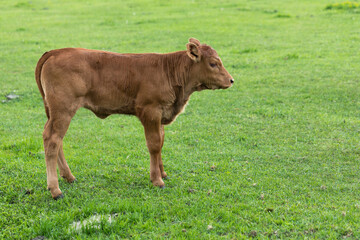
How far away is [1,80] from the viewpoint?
1362 cm

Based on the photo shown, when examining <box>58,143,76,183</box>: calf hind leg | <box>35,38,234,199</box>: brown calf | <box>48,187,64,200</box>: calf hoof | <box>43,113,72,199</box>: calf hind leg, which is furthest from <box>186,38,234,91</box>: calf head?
<box>48,187,64,200</box>: calf hoof

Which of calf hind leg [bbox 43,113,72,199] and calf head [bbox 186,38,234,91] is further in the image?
calf head [bbox 186,38,234,91]

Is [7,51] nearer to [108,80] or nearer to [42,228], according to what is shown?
[108,80]

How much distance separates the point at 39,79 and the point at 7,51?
11589 millimetres

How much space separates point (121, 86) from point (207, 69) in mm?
1325

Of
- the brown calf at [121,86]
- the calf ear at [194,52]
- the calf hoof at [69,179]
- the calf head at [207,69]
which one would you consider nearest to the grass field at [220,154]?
the calf hoof at [69,179]

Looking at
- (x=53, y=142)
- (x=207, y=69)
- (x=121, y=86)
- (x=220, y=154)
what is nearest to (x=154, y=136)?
(x=121, y=86)

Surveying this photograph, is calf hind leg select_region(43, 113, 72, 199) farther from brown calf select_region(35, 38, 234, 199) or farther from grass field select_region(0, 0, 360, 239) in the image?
grass field select_region(0, 0, 360, 239)

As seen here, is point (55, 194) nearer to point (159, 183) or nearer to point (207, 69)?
point (159, 183)

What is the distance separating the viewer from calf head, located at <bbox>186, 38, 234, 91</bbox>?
679 centimetres

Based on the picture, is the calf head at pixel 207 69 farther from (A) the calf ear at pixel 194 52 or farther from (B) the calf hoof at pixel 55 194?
(B) the calf hoof at pixel 55 194

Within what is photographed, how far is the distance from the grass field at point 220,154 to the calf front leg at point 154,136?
21 cm

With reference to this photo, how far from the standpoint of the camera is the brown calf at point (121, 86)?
621cm

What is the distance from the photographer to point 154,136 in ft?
21.9
